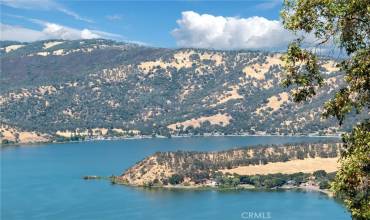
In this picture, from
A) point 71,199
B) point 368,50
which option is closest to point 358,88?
point 368,50

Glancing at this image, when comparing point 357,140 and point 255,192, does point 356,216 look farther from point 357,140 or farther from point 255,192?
point 255,192
